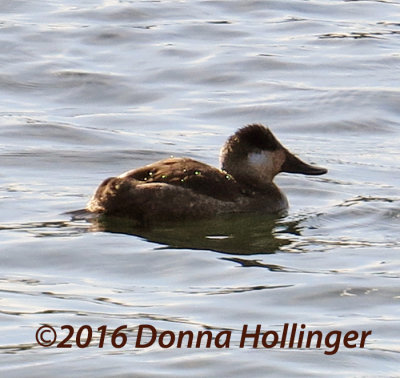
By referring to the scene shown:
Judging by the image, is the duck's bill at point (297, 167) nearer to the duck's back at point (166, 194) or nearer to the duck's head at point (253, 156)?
the duck's head at point (253, 156)

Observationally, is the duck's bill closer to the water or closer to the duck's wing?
the water

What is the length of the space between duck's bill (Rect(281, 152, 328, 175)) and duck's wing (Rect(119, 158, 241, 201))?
0.78 metres

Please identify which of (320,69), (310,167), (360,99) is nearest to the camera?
(310,167)

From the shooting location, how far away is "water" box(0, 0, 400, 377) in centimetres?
774

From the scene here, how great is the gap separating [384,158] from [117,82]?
4.04 metres

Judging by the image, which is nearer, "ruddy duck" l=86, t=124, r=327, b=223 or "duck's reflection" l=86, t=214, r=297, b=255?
"duck's reflection" l=86, t=214, r=297, b=255

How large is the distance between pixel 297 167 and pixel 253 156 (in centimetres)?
48

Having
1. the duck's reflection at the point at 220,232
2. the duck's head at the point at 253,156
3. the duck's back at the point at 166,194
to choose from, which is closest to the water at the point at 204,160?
the duck's reflection at the point at 220,232

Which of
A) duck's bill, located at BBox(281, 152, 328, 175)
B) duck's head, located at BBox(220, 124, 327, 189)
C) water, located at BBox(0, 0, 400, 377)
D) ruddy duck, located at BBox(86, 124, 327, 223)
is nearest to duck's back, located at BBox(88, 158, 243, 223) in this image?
ruddy duck, located at BBox(86, 124, 327, 223)

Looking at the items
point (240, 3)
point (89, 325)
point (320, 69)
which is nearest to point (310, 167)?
point (89, 325)

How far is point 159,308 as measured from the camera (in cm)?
811

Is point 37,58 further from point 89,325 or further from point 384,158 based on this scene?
point 89,325

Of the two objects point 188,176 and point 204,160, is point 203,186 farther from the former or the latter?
point 204,160

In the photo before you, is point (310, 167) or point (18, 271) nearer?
point (18, 271)
